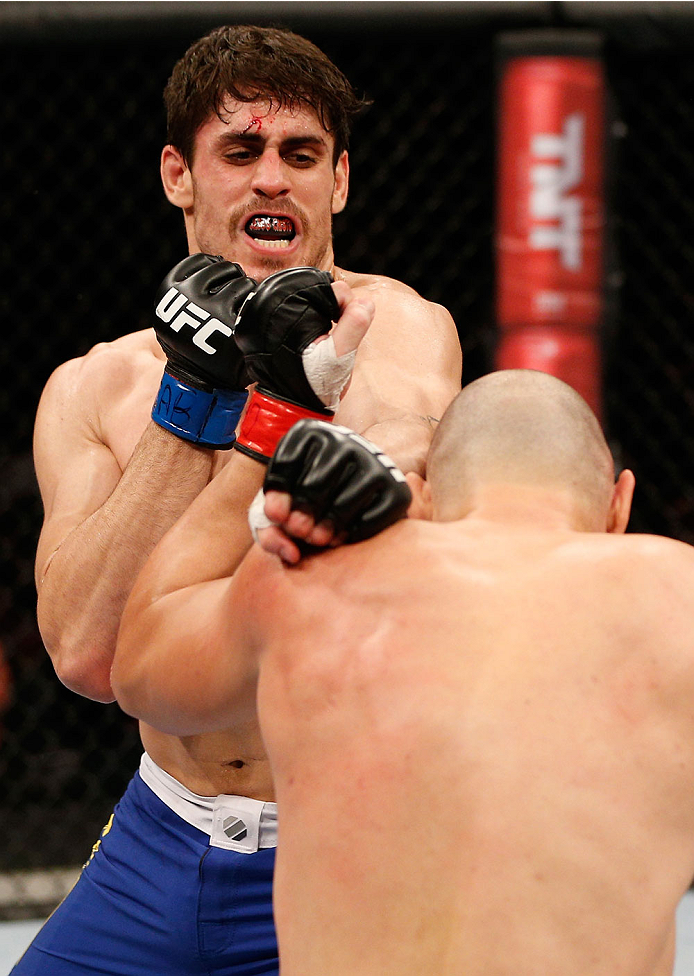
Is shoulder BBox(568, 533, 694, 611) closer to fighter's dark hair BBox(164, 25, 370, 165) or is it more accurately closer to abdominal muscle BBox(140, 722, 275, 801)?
abdominal muscle BBox(140, 722, 275, 801)

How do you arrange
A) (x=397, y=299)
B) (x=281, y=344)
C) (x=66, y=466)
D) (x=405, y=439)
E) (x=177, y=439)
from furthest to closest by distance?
(x=66, y=466) → (x=397, y=299) → (x=177, y=439) → (x=405, y=439) → (x=281, y=344)

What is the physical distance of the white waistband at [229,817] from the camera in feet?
4.45

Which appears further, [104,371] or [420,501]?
[104,371]

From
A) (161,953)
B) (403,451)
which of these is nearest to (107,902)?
(161,953)

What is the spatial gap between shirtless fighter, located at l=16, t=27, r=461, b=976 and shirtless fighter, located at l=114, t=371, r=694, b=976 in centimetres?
28

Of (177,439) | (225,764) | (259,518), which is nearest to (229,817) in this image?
(225,764)

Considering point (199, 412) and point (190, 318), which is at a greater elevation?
point (190, 318)

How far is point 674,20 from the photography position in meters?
2.54

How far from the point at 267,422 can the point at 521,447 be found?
0.27 metres

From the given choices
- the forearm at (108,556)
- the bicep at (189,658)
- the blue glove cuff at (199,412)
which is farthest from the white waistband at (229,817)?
the blue glove cuff at (199,412)

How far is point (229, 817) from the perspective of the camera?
1.37 metres

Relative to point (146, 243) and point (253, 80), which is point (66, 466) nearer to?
point (253, 80)

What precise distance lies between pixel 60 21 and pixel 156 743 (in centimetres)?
183

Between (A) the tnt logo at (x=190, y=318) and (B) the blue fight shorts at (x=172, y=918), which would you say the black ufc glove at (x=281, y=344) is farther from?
(B) the blue fight shorts at (x=172, y=918)
